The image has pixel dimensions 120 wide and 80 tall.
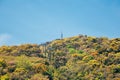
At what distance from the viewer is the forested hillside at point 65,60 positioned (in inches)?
4867

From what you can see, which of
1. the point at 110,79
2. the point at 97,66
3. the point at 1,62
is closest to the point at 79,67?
the point at 97,66

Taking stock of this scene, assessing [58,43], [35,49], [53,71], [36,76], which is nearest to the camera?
[36,76]

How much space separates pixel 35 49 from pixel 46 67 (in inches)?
1241

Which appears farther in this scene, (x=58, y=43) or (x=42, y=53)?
(x=58, y=43)

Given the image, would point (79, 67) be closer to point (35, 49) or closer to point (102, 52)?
point (102, 52)

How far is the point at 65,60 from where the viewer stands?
485 ft

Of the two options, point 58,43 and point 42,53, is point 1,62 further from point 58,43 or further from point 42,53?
point 58,43

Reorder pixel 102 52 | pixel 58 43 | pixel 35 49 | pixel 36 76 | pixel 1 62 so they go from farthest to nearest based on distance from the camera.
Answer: pixel 58 43, pixel 35 49, pixel 102 52, pixel 1 62, pixel 36 76

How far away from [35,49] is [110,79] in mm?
45402

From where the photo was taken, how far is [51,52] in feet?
518

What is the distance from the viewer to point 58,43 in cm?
17175

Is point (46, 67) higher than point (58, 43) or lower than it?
lower

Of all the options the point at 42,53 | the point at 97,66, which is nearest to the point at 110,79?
the point at 97,66

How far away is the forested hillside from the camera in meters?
124
